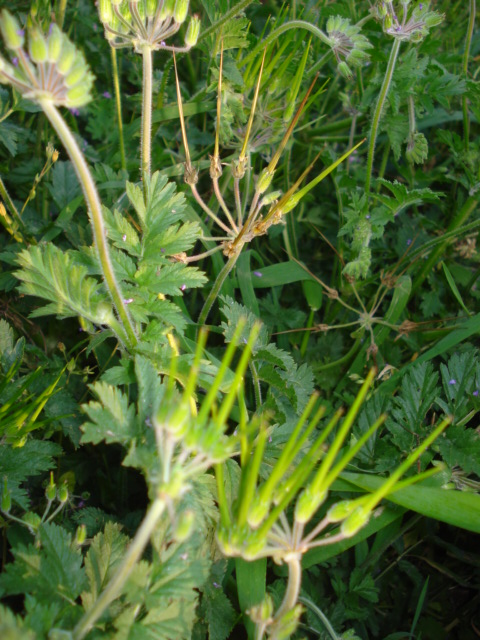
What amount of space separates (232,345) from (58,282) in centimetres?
64

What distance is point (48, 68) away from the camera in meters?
1.06

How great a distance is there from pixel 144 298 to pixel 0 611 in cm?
85

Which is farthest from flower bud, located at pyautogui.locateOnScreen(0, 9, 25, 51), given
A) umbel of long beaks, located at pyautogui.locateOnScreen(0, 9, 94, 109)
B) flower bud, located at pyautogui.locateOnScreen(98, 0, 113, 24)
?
flower bud, located at pyautogui.locateOnScreen(98, 0, 113, 24)

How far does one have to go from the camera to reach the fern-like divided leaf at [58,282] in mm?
1415

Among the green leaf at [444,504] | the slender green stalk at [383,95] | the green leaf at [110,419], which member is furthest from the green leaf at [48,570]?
the slender green stalk at [383,95]

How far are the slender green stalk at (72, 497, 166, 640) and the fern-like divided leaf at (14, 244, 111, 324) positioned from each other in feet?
2.08

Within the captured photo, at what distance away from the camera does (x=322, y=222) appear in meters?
2.67

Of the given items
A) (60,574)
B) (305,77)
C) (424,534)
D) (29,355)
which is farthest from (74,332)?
(424,534)

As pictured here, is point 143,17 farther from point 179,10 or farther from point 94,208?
point 94,208

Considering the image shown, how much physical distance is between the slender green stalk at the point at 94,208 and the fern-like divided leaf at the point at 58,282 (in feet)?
0.15

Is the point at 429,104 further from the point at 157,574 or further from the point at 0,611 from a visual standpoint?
the point at 0,611

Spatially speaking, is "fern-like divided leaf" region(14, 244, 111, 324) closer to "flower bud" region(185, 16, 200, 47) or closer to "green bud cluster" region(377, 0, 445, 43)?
"flower bud" region(185, 16, 200, 47)

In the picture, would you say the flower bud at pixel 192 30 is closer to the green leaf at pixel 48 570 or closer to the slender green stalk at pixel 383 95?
the slender green stalk at pixel 383 95

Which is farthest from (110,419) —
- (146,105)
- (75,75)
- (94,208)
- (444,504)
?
(444,504)
